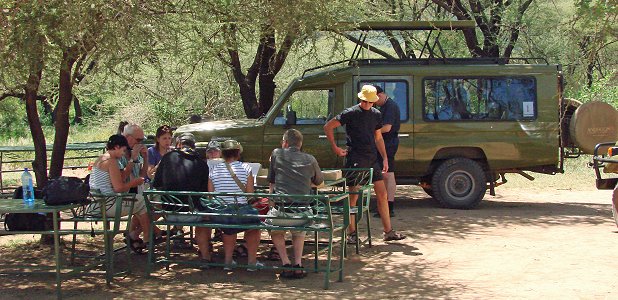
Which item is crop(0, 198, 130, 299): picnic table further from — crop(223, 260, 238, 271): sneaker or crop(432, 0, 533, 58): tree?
crop(432, 0, 533, 58): tree

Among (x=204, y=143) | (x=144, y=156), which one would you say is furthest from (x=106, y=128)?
(x=144, y=156)

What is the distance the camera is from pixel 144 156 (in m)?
9.15

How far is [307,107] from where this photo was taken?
12.4 meters

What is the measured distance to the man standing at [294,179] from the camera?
7613 mm

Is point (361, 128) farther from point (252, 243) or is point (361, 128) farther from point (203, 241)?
point (203, 241)

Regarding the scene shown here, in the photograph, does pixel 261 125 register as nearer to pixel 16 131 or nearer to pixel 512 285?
pixel 512 285

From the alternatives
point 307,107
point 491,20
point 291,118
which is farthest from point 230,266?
point 491,20

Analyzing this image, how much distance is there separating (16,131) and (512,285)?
26.3 metres

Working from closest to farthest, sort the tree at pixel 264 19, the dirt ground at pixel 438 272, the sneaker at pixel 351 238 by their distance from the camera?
the dirt ground at pixel 438 272 → the tree at pixel 264 19 → the sneaker at pixel 351 238

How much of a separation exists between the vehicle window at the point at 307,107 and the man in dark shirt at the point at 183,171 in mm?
4341

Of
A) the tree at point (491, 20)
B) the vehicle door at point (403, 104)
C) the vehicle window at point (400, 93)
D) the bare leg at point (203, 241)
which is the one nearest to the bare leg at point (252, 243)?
the bare leg at point (203, 241)

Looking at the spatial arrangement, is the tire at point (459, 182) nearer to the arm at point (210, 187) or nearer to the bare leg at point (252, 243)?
the bare leg at point (252, 243)

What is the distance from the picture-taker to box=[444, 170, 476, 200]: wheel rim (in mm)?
12312

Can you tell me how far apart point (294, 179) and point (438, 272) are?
1.55 meters
